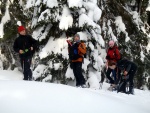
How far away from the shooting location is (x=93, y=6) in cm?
1150

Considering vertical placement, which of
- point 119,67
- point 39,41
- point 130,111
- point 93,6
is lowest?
point 130,111

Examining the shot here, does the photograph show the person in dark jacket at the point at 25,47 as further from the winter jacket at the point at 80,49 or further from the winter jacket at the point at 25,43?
the winter jacket at the point at 80,49

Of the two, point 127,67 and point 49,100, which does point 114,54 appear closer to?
point 127,67

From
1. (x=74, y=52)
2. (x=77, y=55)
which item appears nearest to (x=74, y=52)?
(x=74, y=52)

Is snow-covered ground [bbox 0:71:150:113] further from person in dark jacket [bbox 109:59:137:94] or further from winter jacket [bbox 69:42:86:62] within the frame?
person in dark jacket [bbox 109:59:137:94]

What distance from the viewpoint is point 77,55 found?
10609 mm

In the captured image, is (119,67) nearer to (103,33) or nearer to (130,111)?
(103,33)

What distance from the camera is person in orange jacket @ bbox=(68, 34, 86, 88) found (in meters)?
10.6

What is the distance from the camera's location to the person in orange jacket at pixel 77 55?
10.6m

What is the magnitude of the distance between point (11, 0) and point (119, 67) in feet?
17.5

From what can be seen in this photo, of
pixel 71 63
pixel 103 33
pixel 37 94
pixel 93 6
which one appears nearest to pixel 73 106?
pixel 37 94

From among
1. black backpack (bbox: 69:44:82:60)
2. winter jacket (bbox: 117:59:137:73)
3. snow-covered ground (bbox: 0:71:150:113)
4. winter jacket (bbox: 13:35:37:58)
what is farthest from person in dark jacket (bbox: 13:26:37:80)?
snow-covered ground (bbox: 0:71:150:113)

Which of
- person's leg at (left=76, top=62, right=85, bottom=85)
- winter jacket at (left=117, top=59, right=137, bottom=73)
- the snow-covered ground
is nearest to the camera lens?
the snow-covered ground

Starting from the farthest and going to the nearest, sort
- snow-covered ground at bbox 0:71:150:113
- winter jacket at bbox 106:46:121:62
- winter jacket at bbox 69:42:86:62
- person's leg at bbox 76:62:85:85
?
1. winter jacket at bbox 106:46:121:62
2. person's leg at bbox 76:62:85:85
3. winter jacket at bbox 69:42:86:62
4. snow-covered ground at bbox 0:71:150:113
